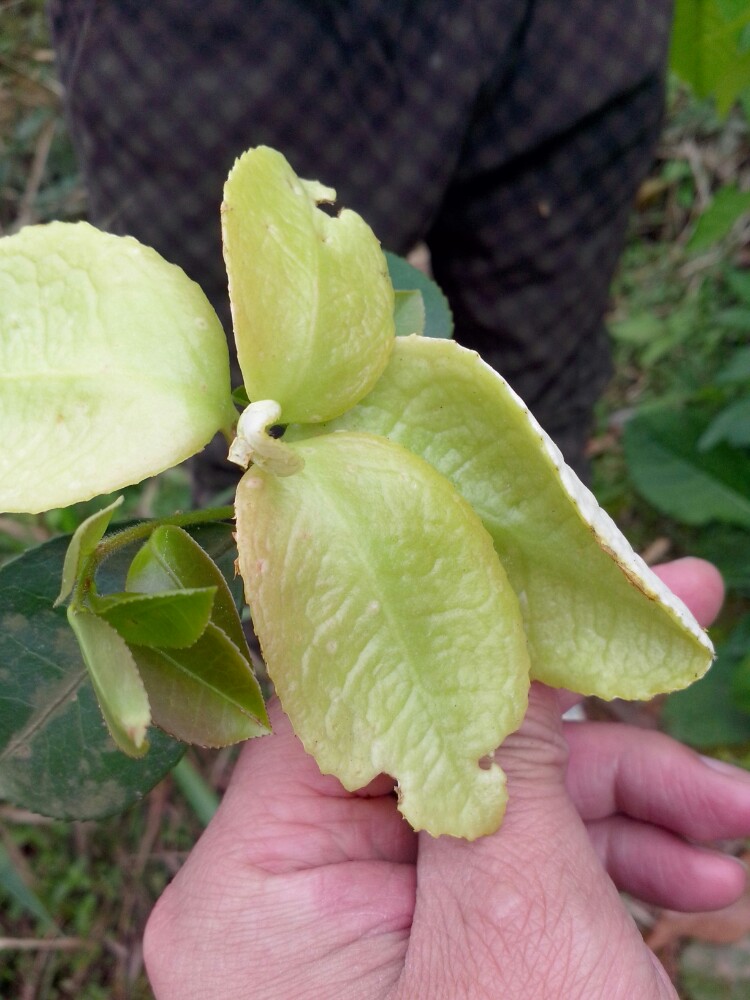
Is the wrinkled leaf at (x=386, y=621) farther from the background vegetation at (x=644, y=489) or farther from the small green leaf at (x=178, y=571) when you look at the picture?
the background vegetation at (x=644, y=489)

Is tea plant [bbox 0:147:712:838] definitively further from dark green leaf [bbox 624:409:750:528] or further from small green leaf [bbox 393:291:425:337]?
dark green leaf [bbox 624:409:750:528]

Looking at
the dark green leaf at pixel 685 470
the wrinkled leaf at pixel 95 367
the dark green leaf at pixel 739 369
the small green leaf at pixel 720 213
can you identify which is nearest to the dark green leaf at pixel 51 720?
the wrinkled leaf at pixel 95 367

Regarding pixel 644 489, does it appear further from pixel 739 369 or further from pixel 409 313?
pixel 409 313

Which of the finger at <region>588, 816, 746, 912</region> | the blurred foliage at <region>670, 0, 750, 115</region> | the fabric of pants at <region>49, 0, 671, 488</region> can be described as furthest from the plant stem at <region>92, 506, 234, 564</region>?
the finger at <region>588, 816, 746, 912</region>

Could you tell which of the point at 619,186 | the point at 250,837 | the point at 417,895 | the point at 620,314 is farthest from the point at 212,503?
the point at 620,314

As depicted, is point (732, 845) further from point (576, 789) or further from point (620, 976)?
point (620, 976)

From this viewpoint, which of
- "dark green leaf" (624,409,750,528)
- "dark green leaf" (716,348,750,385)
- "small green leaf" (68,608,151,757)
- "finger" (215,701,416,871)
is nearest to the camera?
"small green leaf" (68,608,151,757)
